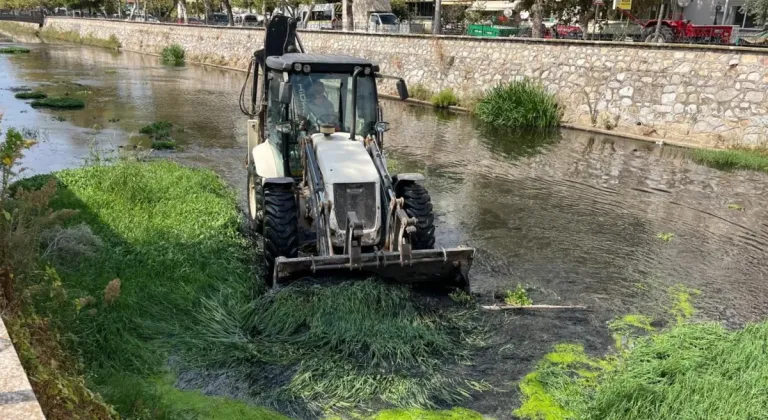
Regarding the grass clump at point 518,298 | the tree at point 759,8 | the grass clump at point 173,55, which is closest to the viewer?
the grass clump at point 518,298

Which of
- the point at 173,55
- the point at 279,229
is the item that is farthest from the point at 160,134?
the point at 173,55

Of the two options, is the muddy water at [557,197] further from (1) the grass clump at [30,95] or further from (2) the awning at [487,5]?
(2) the awning at [487,5]

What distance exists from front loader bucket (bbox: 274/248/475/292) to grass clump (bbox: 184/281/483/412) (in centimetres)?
15

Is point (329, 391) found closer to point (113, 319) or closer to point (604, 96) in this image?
point (113, 319)

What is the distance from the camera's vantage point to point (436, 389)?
5.02 m

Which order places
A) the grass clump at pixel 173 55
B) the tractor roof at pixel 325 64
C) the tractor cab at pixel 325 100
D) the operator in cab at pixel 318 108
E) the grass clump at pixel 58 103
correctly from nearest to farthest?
the tractor roof at pixel 325 64, the tractor cab at pixel 325 100, the operator in cab at pixel 318 108, the grass clump at pixel 58 103, the grass clump at pixel 173 55

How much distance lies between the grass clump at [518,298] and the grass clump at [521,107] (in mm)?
11278

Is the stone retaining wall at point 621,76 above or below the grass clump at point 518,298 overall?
above

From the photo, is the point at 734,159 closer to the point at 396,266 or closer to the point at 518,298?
the point at 518,298

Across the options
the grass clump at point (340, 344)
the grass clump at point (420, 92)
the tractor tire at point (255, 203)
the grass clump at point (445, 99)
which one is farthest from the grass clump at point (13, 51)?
the grass clump at point (340, 344)

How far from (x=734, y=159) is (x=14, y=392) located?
14307 mm

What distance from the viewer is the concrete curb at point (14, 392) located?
259cm

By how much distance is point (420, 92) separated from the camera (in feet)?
72.0

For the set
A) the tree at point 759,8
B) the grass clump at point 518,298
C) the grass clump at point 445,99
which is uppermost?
the tree at point 759,8
